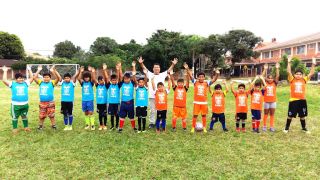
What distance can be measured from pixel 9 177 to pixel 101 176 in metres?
1.52

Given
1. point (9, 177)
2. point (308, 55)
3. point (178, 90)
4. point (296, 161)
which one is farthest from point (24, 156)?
point (308, 55)

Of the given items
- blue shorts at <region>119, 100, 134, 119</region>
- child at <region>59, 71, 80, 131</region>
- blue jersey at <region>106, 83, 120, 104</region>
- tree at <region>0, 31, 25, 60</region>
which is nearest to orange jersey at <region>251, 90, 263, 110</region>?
blue shorts at <region>119, 100, 134, 119</region>

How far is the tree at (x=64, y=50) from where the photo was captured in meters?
69.7

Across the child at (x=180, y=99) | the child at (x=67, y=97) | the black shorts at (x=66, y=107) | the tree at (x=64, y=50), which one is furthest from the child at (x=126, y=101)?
the tree at (x=64, y=50)

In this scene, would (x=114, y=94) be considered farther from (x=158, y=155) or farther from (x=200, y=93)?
(x=158, y=155)

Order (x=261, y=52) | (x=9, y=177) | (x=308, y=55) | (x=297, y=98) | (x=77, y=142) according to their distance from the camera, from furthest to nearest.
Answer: (x=261, y=52)
(x=308, y=55)
(x=297, y=98)
(x=77, y=142)
(x=9, y=177)

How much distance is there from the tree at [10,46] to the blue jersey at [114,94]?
55.1 metres

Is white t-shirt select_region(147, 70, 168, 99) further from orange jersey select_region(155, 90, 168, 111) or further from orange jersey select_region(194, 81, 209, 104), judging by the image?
orange jersey select_region(194, 81, 209, 104)

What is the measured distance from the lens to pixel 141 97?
793 centimetres

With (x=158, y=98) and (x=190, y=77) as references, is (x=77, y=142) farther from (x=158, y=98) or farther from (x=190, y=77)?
(x=190, y=77)

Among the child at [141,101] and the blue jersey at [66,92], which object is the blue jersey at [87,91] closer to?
the blue jersey at [66,92]

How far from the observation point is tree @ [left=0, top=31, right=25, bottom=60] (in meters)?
55.0

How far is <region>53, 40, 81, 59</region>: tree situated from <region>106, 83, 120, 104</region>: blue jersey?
65.2 m

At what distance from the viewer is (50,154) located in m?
5.98
